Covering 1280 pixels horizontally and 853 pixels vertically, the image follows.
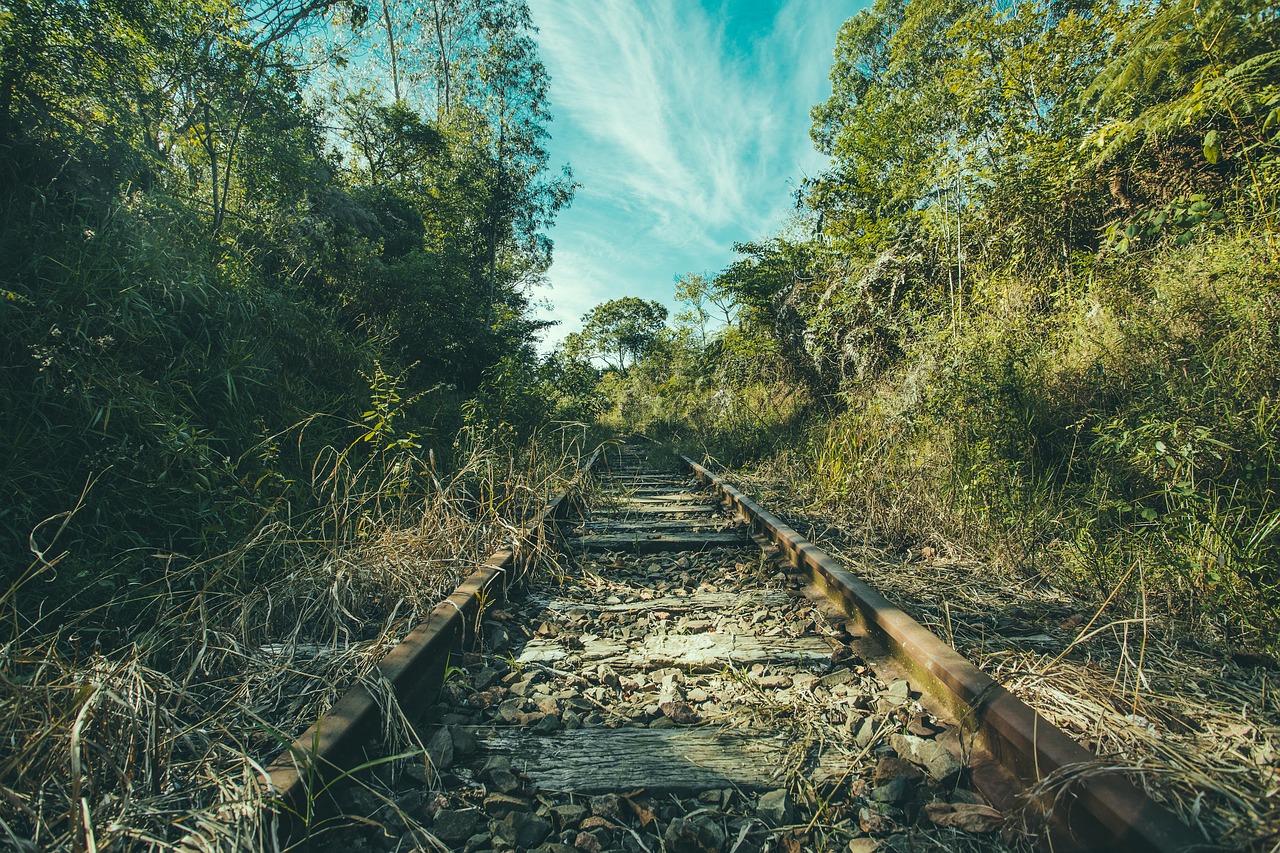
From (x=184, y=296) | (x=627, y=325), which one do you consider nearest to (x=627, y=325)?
(x=627, y=325)

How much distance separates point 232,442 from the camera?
3.55 m

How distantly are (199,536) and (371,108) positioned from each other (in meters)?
15.3

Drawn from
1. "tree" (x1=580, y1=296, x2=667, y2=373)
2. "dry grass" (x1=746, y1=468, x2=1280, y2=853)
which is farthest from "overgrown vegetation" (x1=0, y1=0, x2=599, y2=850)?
"tree" (x1=580, y1=296, x2=667, y2=373)

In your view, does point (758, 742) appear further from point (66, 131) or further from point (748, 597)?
point (66, 131)

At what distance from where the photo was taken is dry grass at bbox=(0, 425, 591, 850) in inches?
45.7

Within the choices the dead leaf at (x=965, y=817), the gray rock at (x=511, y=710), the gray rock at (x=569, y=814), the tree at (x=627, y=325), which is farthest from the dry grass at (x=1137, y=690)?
the tree at (x=627, y=325)

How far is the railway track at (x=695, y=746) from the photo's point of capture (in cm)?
130

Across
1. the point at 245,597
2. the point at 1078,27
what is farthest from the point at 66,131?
the point at 1078,27

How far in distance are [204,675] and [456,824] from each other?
3.88 ft

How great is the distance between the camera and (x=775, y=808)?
4.60 feet

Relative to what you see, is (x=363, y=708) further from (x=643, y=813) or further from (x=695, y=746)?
(x=695, y=746)

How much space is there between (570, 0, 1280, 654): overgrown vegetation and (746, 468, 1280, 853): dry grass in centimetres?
19

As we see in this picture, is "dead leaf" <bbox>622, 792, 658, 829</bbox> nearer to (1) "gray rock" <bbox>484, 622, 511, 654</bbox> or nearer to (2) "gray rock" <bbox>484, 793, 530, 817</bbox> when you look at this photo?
(2) "gray rock" <bbox>484, 793, 530, 817</bbox>

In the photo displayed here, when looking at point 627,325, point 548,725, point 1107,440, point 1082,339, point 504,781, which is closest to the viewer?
point 504,781
